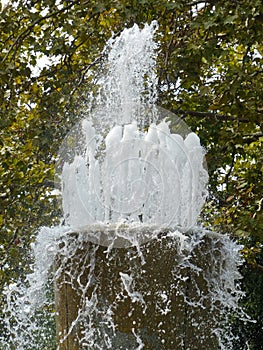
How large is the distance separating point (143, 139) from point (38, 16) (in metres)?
3.44

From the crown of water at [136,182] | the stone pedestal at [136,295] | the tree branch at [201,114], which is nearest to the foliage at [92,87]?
the tree branch at [201,114]

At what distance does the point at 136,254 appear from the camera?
13.9ft

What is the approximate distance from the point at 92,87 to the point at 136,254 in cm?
468

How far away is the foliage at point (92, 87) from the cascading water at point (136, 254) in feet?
8.29

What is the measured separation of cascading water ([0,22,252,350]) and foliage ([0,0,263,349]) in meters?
2.53

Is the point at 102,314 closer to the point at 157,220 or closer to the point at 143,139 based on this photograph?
the point at 157,220

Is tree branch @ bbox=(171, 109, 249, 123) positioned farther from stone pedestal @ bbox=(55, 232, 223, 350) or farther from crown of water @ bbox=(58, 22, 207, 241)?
stone pedestal @ bbox=(55, 232, 223, 350)

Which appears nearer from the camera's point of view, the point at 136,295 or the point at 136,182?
the point at 136,295

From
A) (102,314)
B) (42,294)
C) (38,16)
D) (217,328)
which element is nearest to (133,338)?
(102,314)

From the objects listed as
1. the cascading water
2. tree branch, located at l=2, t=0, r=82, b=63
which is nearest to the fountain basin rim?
the cascading water

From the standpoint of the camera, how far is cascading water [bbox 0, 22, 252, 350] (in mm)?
4246

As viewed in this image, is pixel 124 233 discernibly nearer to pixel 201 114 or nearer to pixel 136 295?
pixel 136 295

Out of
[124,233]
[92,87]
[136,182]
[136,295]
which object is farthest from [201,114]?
[136,295]

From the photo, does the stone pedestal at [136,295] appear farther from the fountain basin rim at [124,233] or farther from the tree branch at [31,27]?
the tree branch at [31,27]
